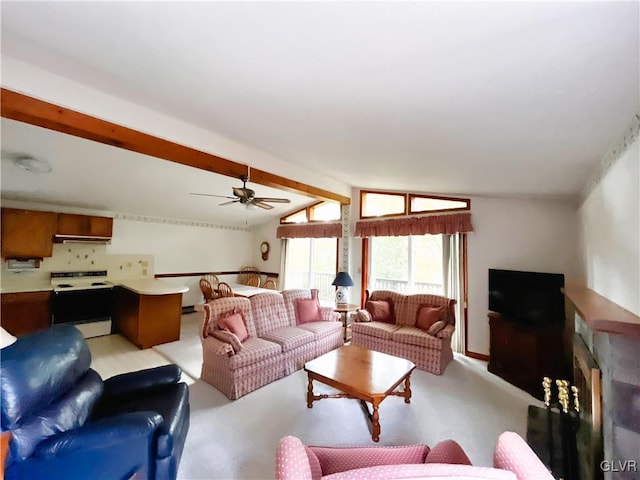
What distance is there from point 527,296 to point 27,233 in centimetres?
685

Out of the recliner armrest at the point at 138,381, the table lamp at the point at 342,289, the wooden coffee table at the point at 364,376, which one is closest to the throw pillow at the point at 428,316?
the wooden coffee table at the point at 364,376

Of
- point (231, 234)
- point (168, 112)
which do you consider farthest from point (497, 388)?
point (231, 234)

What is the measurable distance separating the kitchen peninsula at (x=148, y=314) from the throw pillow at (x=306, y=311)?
6.14ft

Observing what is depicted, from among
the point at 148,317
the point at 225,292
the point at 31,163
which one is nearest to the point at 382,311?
the point at 225,292

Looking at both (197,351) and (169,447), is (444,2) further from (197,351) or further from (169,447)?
(197,351)

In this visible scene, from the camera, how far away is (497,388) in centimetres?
300

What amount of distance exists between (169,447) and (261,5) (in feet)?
7.28

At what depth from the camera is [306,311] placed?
399 centimetres

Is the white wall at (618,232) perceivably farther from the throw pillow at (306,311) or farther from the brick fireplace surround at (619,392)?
the throw pillow at (306,311)

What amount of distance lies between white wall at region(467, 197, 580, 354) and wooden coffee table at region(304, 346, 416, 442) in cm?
192

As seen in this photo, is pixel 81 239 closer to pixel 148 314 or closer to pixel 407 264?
pixel 148 314

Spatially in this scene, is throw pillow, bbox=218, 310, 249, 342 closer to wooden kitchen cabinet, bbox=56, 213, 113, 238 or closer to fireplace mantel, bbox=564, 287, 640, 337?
fireplace mantel, bbox=564, 287, 640, 337

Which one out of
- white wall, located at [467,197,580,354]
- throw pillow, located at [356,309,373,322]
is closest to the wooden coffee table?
throw pillow, located at [356,309,373,322]

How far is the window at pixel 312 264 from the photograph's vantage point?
608cm
